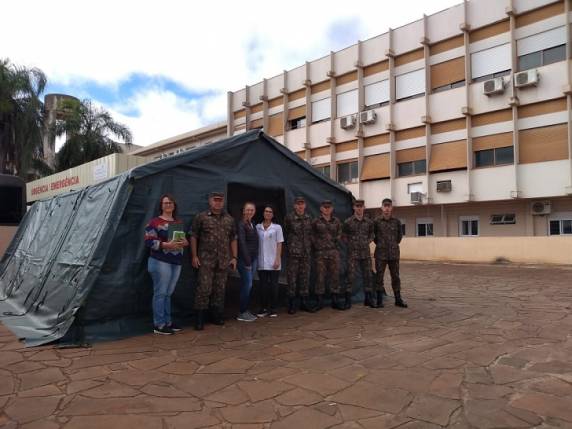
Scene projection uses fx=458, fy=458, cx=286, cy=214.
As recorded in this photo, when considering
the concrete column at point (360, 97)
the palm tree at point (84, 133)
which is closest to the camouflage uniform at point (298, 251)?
the concrete column at point (360, 97)

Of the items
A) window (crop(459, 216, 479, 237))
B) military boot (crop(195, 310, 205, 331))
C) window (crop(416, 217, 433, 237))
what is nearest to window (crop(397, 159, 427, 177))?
window (crop(416, 217, 433, 237))

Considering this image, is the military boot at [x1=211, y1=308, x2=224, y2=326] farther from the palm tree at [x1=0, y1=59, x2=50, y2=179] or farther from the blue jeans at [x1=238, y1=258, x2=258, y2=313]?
the palm tree at [x1=0, y1=59, x2=50, y2=179]

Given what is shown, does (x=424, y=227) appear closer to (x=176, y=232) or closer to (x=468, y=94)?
(x=468, y=94)

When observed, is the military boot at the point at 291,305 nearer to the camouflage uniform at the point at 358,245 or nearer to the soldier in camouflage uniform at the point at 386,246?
the camouflage uniform at the point at 358,245

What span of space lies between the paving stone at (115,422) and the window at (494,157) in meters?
18.5

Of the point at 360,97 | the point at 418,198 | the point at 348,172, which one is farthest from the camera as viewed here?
the point at 348,172

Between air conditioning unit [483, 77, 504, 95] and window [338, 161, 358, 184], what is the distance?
24.0 ft

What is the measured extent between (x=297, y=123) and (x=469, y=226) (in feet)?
36.6

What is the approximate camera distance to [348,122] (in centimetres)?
2323

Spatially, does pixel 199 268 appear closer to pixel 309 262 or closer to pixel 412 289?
pixel 309 262

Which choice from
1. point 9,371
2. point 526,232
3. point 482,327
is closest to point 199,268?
point 9,371

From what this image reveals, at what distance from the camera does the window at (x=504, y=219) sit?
18.9 metres

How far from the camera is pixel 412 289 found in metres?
9.66

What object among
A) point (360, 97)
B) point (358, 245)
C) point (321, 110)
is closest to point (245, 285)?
point (358, 245)
